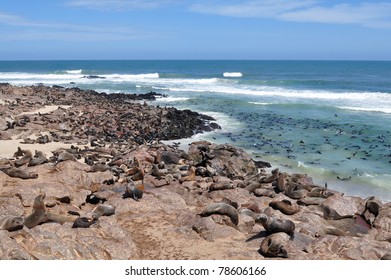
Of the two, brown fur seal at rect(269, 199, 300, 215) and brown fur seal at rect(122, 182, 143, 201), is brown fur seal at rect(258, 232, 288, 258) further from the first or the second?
brown fur seal at rect(122, 182, 143, 201)

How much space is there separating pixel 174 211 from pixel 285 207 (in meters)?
2.87

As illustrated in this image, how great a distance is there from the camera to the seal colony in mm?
7676

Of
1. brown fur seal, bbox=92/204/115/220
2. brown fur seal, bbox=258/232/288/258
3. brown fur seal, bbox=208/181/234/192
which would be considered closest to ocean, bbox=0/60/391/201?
brown fur seal, bbox=208/181/234/192

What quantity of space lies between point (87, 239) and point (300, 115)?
27.6 meters

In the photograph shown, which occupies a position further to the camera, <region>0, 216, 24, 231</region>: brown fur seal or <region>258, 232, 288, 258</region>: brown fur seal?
<region>258, 232, 288, 258</region>: brown fur seal

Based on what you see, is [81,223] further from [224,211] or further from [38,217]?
[224,211]

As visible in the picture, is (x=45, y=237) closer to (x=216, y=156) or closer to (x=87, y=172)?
(x=87, y=172)

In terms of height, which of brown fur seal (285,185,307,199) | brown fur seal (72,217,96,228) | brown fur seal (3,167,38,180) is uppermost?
brown fur seal (3,167,38,180)

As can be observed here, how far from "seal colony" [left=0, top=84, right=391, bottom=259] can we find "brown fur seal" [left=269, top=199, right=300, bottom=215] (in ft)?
0.08

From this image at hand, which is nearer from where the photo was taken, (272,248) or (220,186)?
(272,248)

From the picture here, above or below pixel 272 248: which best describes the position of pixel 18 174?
above

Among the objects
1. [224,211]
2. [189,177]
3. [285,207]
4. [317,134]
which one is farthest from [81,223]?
[317,134]

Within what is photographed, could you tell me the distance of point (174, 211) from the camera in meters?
10.2

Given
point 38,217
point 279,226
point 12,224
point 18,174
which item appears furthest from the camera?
point 18,174
